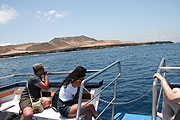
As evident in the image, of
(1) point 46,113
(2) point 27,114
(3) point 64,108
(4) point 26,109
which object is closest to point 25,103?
(4) point 26,109

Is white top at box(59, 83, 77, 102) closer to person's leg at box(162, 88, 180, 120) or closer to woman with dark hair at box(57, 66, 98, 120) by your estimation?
woman with dark hair at box(57, 66, 98, 120)

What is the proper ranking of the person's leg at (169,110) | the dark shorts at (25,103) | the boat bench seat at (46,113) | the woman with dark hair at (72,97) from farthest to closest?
the dark shorts at (25,103) → the boat bench seat at (46,113) → the woman with dark hair at (72,97) → the person's leg at (169,110)

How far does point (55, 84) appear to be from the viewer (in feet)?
12.5

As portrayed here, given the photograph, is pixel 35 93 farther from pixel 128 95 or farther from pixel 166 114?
pixel 128 95

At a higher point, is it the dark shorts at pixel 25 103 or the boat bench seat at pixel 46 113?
the dark shorts at pixel 25 103

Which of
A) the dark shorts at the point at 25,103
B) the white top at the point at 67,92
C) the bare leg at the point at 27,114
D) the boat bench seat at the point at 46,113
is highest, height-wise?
the white top at the point at 67,92

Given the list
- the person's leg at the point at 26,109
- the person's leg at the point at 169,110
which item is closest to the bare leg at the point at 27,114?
the person's leg at the point at 26,109

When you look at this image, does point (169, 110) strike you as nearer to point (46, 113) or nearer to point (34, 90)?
point (46, 113)

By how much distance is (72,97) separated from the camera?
9.40ft

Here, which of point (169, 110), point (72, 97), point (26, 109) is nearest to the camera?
point (169, 110)

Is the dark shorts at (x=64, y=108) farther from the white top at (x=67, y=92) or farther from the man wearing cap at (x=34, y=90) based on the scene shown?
the man wearing cap at (x=34, y=90)

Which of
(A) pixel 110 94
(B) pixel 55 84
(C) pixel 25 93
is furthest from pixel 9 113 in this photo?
(A) pixel 110 94

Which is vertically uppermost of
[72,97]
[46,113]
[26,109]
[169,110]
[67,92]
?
[67,92]

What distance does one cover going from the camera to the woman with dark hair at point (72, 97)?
2.72 metres
